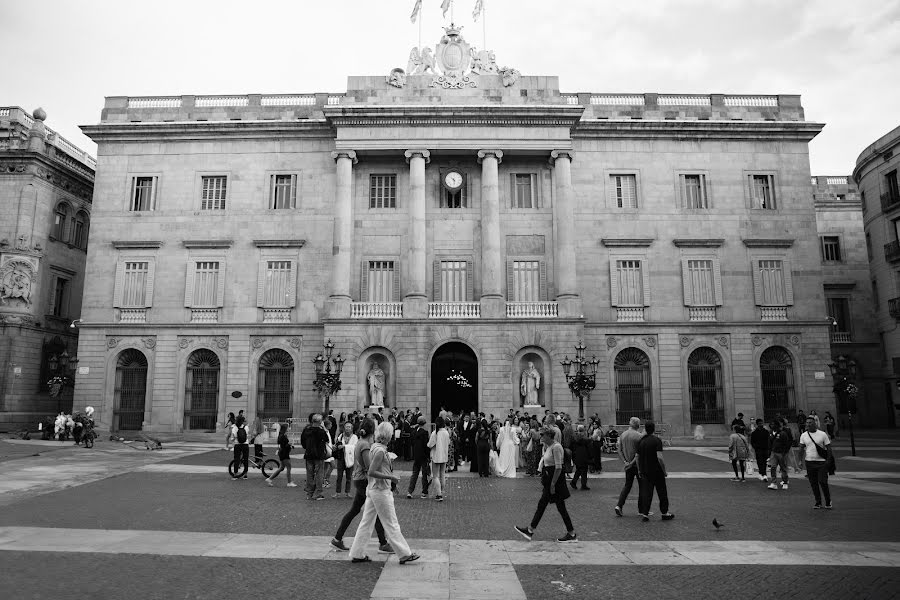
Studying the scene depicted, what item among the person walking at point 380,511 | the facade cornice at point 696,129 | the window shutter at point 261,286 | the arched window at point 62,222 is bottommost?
the person walking at point 380,511

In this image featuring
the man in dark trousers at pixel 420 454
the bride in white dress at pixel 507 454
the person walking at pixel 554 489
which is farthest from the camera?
the bride in white dress at pixel 507 454

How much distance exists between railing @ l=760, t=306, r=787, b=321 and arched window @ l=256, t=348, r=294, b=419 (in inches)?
1028

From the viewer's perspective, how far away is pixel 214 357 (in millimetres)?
34188

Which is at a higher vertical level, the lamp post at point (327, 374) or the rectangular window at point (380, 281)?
the rectangular window at point (380, 281)

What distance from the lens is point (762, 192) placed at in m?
35.9

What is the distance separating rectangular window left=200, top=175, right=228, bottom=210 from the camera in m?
35.6

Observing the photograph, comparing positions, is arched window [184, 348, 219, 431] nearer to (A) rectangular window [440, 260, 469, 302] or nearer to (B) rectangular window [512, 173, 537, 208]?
(A) rectangular window [440, 260, 469, 302]

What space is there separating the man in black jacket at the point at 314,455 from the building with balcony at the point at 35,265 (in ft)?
81.0

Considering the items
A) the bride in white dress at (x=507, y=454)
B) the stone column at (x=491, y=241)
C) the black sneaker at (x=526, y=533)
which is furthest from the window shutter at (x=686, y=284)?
the black sneaker at (x=526, y=533)

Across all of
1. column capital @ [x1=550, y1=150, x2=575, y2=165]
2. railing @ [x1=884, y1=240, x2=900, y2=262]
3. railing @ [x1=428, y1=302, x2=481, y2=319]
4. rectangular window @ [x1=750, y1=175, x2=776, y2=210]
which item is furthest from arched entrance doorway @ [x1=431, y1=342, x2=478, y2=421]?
railing @ [x1=884, y1=240, x2=900, y2=262]

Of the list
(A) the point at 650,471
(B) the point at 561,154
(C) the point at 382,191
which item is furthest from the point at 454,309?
(A) the point at 650,471

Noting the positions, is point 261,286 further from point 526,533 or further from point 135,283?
point 526,533

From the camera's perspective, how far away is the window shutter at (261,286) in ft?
112

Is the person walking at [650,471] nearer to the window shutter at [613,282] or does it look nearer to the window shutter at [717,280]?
the window shutter at [613,282]
